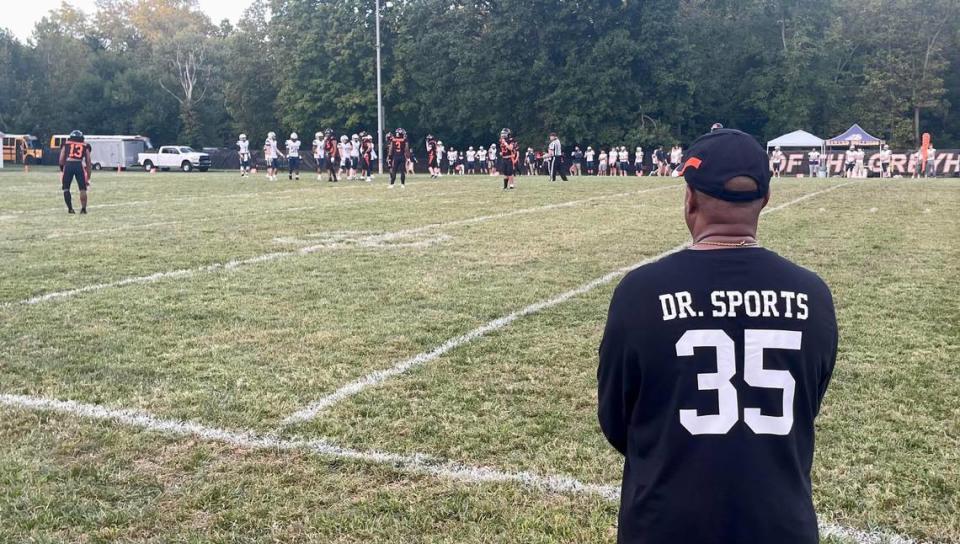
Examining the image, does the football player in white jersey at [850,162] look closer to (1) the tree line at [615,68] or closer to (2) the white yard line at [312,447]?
(1) the tree line at [615,68]

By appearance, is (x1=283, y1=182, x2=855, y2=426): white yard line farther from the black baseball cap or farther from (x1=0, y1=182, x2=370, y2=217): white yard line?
(x1=0, y1=182, x2=370, y2=217): white yard line

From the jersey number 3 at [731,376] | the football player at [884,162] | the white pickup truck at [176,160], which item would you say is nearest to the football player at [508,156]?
the football player at [884,162]

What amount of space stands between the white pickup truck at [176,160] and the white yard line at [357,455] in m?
50.2

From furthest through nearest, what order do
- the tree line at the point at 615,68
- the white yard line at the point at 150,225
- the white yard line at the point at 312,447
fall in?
the tree line at the point at 615,68, the white yard line at the point at 150,225, the white yard line at the point at 312,447

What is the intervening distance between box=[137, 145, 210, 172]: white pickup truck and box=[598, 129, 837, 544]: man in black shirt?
176 ft

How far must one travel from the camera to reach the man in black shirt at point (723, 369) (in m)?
2.10

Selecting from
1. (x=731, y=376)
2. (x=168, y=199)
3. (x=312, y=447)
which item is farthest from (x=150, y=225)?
(x=731, y=376)

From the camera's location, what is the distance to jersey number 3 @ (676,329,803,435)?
6.88 feet

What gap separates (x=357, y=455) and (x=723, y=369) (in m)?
2.63

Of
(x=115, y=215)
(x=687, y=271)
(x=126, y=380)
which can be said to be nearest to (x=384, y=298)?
(x=126, y=380)

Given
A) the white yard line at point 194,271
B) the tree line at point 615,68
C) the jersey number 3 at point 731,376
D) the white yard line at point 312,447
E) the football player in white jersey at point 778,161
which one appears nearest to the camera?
the jersey number 3 at point 731,376

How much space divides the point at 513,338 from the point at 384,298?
1.96 metres

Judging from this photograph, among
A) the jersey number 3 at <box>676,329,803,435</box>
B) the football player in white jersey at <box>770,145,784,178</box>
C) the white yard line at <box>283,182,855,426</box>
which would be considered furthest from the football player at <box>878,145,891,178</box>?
the jersey number 3 at <box>676,329,803,435</box>

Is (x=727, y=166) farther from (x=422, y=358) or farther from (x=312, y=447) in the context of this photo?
(x=422, y=358)
